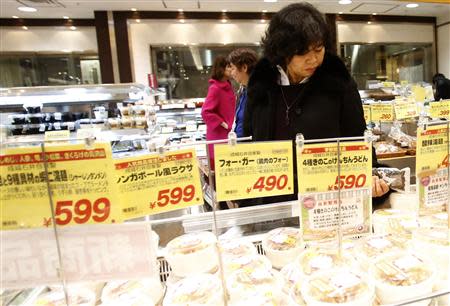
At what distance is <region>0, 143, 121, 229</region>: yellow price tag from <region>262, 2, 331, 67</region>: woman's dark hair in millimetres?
786

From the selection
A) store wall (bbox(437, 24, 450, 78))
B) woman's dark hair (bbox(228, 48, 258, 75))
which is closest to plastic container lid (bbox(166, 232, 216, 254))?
woman's dark hair (bbox(228, 48, 258, 75))

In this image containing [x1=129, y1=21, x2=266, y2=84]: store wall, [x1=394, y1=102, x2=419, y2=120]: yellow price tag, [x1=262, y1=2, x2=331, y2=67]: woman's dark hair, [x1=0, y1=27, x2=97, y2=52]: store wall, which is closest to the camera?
[x1=262, y1=2, x2=331, y2=67]: woman's dark hair

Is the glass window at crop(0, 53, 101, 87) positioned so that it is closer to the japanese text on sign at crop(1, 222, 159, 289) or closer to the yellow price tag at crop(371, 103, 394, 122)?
the yellow price tag at crop(371, 103, 394, 122)

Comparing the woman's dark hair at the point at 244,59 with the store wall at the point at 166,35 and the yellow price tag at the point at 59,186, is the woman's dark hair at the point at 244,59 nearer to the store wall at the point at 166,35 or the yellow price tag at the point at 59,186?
the yellow price tag at the point at 59,186

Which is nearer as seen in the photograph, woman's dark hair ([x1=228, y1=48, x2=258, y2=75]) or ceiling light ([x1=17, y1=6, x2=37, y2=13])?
woman's dark hair ([x1=228, y1=48, x2=258, y2=75])

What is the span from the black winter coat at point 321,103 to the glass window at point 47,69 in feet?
19.1

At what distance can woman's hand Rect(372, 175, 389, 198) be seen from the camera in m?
0.90

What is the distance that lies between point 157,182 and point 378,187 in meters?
0.65

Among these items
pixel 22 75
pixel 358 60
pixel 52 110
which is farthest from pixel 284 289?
pixel 358 60

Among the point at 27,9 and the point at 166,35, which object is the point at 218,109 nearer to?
the point at 166,35

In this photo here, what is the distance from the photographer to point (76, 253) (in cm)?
55

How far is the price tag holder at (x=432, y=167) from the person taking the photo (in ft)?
2.15

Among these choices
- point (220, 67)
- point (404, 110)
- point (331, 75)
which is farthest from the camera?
point (220, 67)

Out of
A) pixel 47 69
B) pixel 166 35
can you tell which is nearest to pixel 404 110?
pixel 166 35
